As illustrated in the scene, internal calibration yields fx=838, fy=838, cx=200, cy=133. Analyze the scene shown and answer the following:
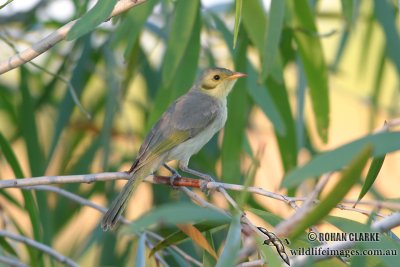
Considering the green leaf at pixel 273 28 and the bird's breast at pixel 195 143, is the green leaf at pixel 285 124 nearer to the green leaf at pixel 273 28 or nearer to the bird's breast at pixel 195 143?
the bird's breast at pixel 195 143

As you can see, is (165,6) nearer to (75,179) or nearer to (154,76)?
(154,76)

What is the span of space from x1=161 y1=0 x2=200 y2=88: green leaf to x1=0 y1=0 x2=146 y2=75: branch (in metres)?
0.73

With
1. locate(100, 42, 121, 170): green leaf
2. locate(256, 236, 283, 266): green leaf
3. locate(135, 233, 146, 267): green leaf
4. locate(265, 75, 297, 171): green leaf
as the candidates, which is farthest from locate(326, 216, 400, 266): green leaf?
locate(100, 42, 121, 170): green leaf

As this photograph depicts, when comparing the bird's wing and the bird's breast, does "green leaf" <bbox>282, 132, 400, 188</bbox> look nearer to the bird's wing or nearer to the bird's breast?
the bird's wing

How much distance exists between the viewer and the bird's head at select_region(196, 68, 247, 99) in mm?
3363

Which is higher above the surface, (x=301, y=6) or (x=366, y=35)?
(x=301, y=6)

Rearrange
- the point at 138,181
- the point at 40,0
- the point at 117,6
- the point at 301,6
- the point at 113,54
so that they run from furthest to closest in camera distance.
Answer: the point at 40,0
the point at 113,54
the point at 301,6
the point at 138,181
the point at 117,6

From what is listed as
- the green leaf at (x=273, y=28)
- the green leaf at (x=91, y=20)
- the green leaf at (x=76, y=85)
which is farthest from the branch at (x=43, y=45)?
the green leaf at (x=76, y=85)

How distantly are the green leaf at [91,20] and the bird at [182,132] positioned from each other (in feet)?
2.10

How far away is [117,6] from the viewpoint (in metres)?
2.01

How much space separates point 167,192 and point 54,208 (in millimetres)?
580

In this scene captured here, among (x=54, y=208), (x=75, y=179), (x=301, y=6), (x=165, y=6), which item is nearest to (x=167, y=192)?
(x=54, y=208)

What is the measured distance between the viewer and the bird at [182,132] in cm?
257

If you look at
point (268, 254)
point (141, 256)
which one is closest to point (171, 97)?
point (141, 256)
